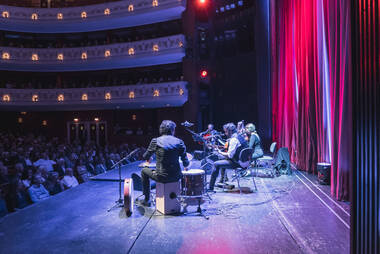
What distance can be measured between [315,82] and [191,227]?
4.84 meters

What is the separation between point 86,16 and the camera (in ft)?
57.1

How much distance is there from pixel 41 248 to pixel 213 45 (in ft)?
52.9

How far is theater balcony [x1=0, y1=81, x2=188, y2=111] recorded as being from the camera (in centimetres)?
1617

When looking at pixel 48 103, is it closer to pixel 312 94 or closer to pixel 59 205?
pixel 59 205

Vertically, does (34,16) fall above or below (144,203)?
above

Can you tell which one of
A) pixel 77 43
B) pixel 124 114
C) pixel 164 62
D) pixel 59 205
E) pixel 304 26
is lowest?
pixel 59 205

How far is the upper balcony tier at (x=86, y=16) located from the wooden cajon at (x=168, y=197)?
13985 mm

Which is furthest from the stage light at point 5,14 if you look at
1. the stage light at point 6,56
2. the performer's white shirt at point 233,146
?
the performer's white shirt at point 233,146

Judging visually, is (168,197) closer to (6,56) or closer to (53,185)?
(53,185)

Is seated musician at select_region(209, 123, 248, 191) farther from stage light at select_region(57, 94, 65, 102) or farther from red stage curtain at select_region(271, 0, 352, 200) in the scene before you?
stage light at select_region(57, 94, 65, 102)

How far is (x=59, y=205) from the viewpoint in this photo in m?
4.99

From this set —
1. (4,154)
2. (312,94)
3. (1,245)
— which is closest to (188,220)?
(1,245)

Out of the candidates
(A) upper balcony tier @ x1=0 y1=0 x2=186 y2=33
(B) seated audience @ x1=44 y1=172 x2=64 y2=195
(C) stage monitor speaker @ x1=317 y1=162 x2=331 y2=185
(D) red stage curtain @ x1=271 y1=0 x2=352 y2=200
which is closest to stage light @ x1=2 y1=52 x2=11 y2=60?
(A) upper balcony tier @ x1=0 y1=0 x2=186 y2=33

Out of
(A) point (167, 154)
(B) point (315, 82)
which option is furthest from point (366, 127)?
(B) point (315, 82)
